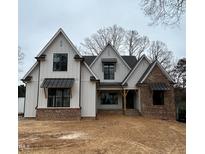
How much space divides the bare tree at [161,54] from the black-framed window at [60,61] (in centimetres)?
1809

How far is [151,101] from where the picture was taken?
48.5ft

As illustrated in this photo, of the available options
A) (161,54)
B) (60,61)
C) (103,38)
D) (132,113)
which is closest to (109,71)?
(132,113)

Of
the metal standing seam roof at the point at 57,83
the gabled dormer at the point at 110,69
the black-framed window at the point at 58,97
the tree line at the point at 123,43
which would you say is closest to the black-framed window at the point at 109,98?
the gabled dormer at the point at 110,69

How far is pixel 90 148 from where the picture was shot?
17.9 feet

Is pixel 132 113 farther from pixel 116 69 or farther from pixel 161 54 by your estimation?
pixel 161 54

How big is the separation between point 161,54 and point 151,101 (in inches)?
618

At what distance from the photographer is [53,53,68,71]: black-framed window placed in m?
13.3

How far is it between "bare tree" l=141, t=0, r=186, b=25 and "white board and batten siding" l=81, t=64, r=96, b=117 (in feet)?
24.1

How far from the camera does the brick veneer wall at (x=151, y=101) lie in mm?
14592

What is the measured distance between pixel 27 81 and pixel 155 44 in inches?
846

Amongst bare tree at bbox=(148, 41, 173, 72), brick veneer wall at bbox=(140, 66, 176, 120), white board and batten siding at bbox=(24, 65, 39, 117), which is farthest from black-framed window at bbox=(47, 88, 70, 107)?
bare tree at bbox=(148, 41, 173, 72)
